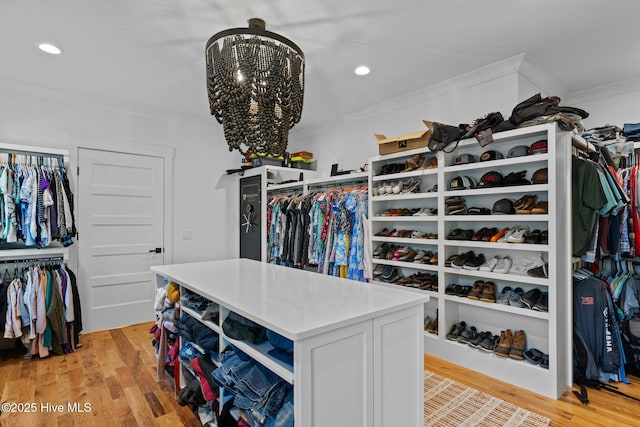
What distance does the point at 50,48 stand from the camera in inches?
104

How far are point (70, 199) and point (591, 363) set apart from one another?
484 cm

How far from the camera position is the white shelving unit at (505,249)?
2318 millimetres

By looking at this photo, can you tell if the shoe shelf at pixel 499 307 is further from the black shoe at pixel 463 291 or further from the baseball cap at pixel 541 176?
the baseball cap at pixel 541 176

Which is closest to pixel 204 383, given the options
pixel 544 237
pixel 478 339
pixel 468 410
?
pixel 468 410

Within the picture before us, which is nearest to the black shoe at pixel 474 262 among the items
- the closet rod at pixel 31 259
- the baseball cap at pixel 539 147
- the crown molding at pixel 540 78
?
the baseball cap at pixel 539 147

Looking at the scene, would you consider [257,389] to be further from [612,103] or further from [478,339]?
[612,103]

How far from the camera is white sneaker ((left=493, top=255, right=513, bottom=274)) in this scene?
262cm

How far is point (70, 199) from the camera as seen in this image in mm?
3420

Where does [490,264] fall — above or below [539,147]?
below

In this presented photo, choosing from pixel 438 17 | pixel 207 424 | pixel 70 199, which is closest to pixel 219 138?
pixel 70 199

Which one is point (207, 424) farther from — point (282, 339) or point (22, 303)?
point (22, 303)

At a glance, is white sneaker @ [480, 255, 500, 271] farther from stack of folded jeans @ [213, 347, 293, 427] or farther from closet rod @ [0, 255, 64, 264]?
closet rod @ [0, 255, 64, 264]

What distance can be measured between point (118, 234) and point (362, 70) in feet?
11.0

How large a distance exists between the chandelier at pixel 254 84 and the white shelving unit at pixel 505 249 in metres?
1.66
